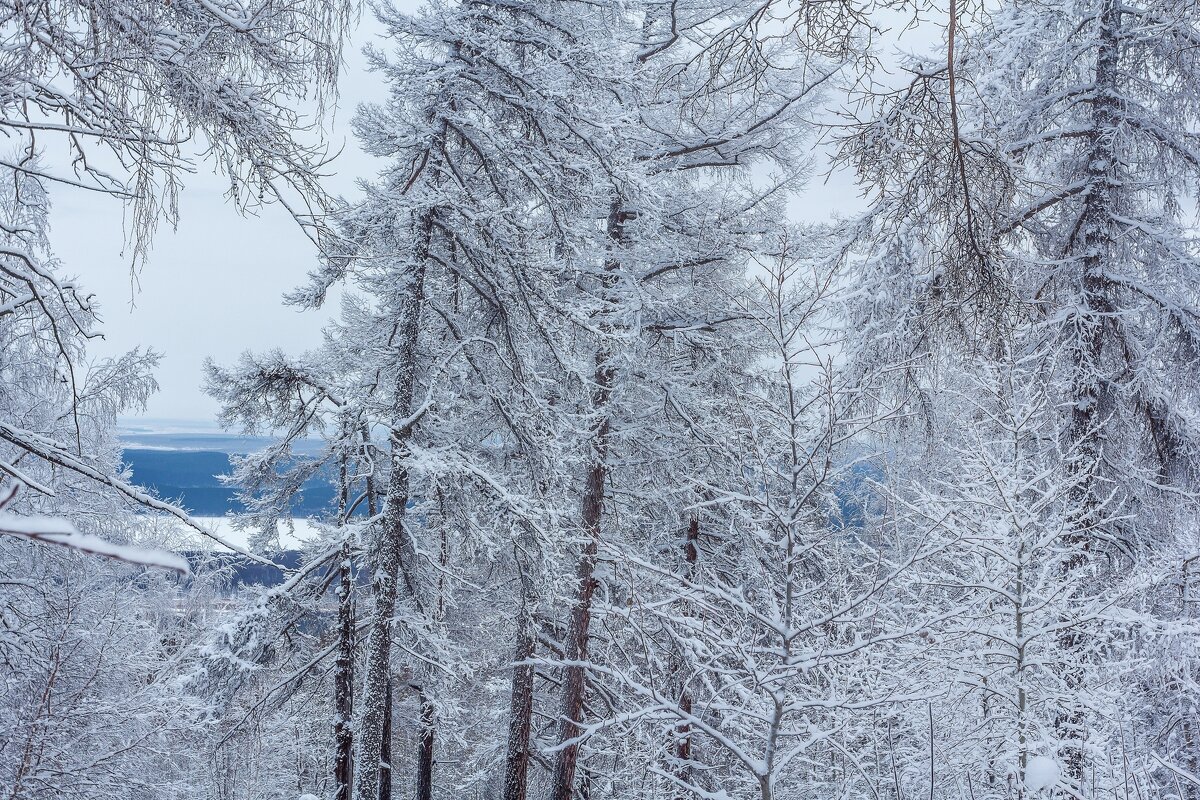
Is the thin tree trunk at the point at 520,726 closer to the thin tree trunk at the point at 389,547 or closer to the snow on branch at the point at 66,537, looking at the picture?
the thin tree trunk at the point at 389,547

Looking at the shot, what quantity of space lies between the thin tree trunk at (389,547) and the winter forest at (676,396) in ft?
0.15

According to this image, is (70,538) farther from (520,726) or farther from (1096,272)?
(520,726)

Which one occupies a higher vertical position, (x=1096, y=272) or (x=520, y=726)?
(x=1096, y=272)

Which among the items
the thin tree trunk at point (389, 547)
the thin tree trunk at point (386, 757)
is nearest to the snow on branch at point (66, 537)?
the thin tree trunk at point (389, 547)

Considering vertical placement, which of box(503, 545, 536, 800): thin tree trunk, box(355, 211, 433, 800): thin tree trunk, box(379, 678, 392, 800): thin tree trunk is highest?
box(355, 211, 433, 800): thin tree trunk

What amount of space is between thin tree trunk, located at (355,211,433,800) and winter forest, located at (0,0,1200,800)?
1.8 inches

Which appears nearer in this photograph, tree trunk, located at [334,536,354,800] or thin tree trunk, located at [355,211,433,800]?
thin tree trunk, located at [355,211,433,800]

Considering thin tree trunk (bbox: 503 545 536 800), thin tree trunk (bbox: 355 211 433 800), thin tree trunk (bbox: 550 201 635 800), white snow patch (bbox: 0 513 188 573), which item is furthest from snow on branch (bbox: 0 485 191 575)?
thin tree trunk (bbox: 503 545 536 800)

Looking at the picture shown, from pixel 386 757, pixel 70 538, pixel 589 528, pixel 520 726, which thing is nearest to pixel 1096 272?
pixel 589 528

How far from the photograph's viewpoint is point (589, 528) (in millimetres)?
8945

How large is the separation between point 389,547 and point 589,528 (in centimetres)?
245

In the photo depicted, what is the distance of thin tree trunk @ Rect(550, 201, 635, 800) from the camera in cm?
923

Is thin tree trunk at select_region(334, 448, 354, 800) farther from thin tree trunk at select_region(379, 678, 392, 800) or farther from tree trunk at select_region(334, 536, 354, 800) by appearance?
thin tree trunk at select_region(379, 678, 392, 800)

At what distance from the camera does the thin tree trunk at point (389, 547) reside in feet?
25.2
